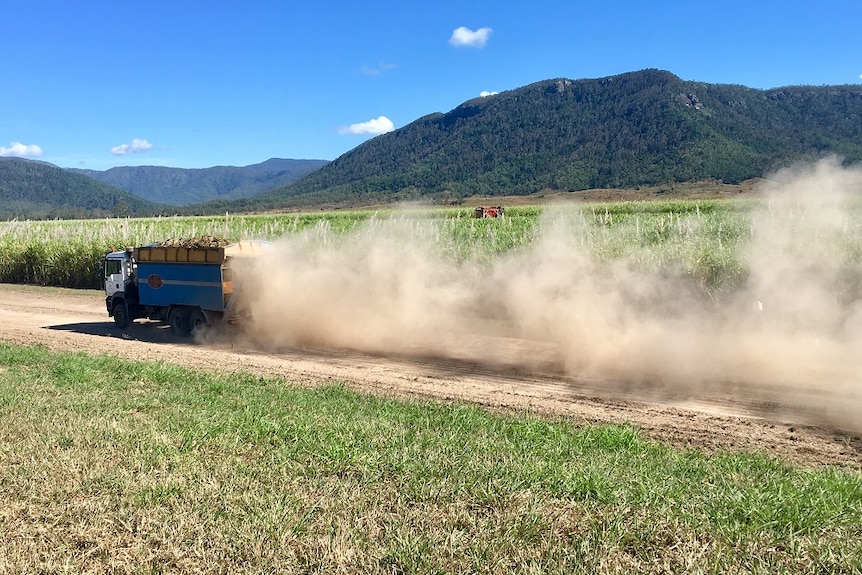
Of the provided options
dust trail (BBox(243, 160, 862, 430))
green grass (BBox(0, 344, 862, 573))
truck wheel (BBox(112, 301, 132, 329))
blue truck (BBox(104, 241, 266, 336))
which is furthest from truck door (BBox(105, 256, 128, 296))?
green grass (BBox(0, 344, 862, 573))

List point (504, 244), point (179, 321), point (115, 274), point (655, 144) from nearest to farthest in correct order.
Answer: point (179, 321) → point (115, 274) → point (504, 244) → point (655, 144)

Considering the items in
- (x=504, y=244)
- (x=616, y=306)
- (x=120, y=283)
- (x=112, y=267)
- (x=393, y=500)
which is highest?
(x=504, y=244)

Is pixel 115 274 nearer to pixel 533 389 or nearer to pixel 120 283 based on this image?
pixel 120 283

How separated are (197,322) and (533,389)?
10.5m

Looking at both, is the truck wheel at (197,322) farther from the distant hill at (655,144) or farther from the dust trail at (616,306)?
the distant hill at (655,144)

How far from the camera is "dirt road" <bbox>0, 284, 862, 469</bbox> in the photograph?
8391mm

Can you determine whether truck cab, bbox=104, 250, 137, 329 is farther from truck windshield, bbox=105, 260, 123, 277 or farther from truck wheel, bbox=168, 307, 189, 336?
truck wheel, bbox=168, 307, 189, 336

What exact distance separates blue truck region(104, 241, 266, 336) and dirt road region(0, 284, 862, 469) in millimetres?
693

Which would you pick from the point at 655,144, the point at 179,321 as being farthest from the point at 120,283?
the point at 655,144

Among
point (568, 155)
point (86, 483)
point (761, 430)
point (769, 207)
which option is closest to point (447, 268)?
point (769, 207)

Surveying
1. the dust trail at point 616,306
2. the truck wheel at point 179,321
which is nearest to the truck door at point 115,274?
the truck wheel at point 179,321

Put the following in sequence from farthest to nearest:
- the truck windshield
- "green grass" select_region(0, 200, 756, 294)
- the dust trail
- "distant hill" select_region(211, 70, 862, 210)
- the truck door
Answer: "distant hill" select_region(211, 70, 862, 210), the truck windshield, the truck door, "green grass" select_region(0, 200, 756, 294), the dust trail

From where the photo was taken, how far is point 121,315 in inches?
763

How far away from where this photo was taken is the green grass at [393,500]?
16.0 ft
